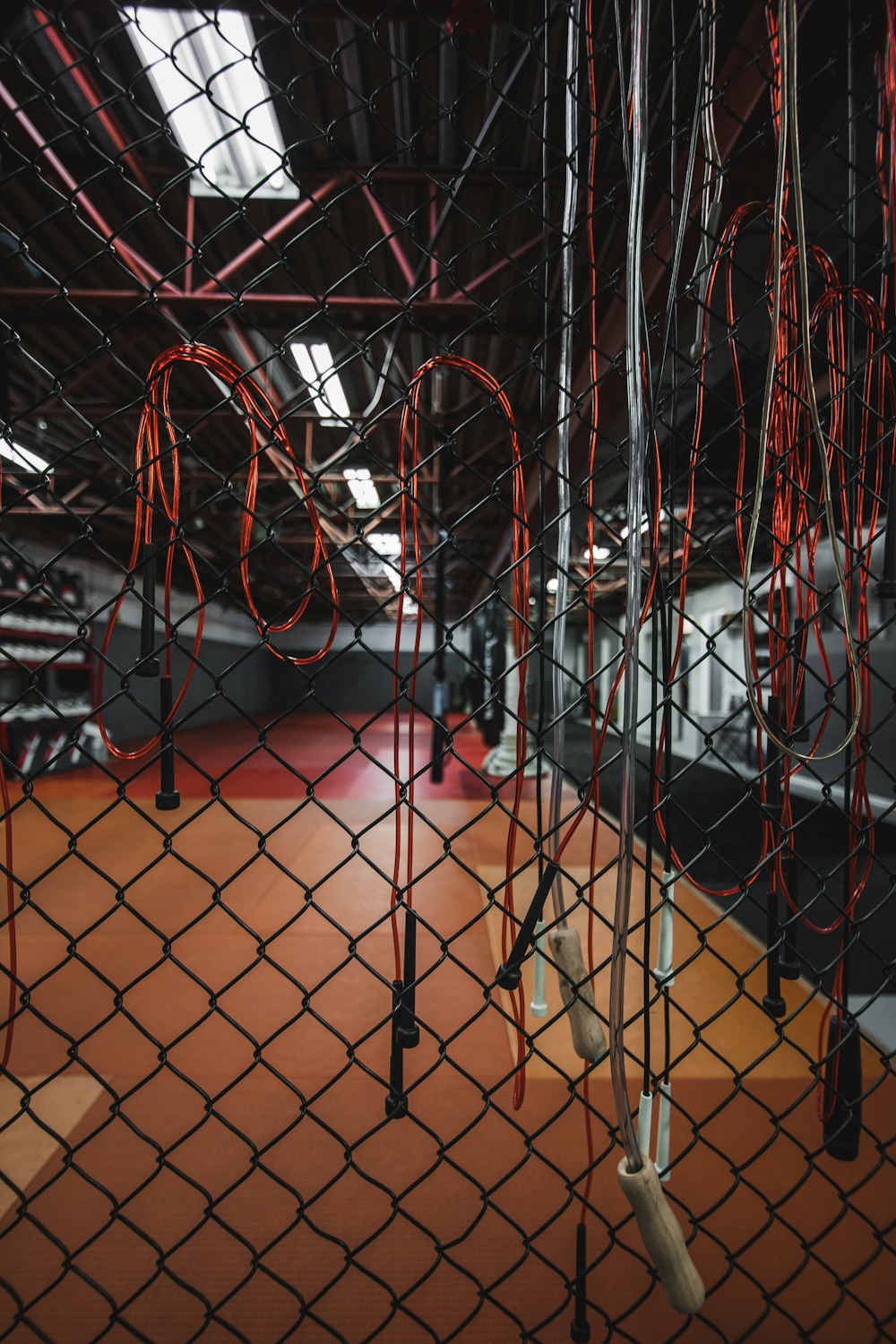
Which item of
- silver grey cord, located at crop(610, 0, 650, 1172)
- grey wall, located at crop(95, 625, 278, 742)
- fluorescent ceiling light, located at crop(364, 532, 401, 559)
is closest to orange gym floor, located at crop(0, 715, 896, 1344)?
silver grey cord, located at crop(610, 0, 650, 1172)

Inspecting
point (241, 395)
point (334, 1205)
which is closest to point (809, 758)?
point (241, 395)

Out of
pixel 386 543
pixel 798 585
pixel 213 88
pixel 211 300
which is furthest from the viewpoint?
pixel 386 543

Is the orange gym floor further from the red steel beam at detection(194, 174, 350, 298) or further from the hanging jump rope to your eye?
the red steel beam at detection(194, 174, 350, 298)

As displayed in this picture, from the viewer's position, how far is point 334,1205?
4.86ft

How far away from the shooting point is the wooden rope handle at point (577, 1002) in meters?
1.00

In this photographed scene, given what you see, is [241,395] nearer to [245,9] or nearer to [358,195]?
[245,9]

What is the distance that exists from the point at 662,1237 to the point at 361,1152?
1061 millimetres

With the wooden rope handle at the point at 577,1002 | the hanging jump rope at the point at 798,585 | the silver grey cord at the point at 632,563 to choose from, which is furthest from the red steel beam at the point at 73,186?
the wooden rope handle at the point at 577,1002

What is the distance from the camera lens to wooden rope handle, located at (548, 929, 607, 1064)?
996 mm

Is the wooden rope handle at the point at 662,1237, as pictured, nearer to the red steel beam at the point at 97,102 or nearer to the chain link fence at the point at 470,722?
the chain link fence at the point at 470,722

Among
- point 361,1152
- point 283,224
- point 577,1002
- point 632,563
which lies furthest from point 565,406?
point 283,224

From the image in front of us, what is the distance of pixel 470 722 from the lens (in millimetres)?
2746

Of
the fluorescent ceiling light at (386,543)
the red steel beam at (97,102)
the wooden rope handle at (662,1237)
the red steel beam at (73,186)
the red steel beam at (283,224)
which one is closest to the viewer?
the wooden rope handle at (662,1237)

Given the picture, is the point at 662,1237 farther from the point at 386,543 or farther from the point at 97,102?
the point at 386,543
